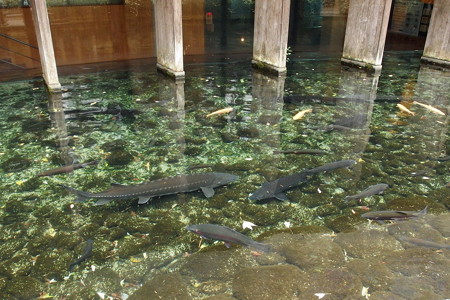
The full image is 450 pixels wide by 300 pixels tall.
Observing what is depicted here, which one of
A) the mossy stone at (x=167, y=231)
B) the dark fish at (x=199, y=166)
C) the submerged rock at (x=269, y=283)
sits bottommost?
the mossy stone at (x=167, y=231)

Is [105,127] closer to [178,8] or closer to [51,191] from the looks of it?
[51,191]

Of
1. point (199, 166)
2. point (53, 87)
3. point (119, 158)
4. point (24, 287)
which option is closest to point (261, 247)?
point (199, 166)

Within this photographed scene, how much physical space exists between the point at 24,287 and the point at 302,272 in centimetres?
275

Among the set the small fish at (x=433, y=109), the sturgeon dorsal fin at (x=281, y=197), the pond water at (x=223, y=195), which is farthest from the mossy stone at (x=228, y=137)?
the small fish at (x=433, y=109)

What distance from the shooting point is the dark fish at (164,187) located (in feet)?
15.5

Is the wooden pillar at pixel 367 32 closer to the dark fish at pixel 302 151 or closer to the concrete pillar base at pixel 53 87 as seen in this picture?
the dark fish at pixel 302 151

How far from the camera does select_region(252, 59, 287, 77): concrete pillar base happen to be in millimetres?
11250

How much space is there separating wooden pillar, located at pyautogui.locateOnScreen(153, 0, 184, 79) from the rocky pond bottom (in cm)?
733

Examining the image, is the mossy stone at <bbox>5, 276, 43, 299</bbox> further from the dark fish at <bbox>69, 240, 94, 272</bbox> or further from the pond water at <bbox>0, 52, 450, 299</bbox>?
the dark fish at <bbox>69, 240, 94, 272</bbox>

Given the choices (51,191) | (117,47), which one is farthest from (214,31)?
(51,191)

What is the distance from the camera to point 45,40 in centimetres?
884

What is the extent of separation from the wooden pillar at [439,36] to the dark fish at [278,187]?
10154mm

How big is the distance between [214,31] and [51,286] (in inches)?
567

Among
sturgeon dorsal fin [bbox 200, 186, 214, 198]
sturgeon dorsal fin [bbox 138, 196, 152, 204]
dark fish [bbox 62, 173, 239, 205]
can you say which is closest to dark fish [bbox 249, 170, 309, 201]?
dark fish [bbox 62, 173, 239, 205]
